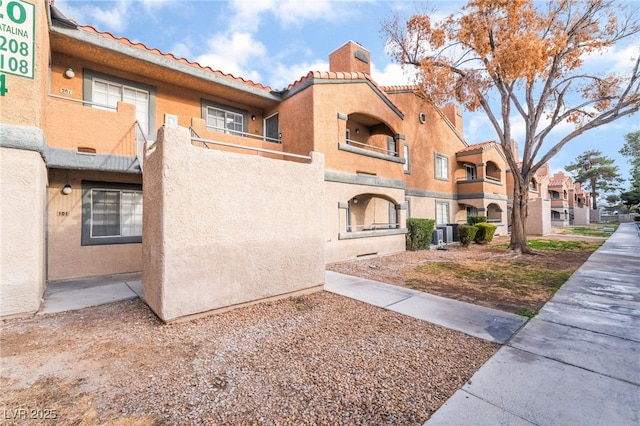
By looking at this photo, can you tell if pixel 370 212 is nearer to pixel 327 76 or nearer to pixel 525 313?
pixel 327 76

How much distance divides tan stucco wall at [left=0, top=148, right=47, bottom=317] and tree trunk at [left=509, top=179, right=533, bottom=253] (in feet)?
60.4

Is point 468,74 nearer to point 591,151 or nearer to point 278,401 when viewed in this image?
point 278,401

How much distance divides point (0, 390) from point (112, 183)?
7.63m

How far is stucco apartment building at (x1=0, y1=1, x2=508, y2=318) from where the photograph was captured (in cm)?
550

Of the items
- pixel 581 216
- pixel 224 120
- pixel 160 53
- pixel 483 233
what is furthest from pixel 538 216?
pixel 581 216

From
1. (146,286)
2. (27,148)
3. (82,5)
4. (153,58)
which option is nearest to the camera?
(27,148)

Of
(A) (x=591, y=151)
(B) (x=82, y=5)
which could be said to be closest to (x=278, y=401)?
(B) (x=82, y=5)

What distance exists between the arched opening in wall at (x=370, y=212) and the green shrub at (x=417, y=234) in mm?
902

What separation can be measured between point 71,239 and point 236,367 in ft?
27.5

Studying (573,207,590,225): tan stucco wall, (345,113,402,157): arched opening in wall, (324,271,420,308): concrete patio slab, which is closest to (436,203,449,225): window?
(345,113,402,157): arched opening in wall

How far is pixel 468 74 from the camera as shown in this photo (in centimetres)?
1493

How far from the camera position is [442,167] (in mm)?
Answer: 21312

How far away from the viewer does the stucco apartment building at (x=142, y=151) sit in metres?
5.50

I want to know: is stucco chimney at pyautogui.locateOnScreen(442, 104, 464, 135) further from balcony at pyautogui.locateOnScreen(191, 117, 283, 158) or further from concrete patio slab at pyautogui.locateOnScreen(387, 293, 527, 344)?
concrete patio slab at pyautogui.locateOnScreen(387, 293, 527, 344)
